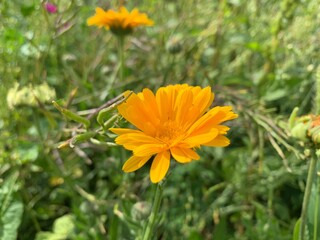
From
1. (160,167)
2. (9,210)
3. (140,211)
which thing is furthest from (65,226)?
(160,167)

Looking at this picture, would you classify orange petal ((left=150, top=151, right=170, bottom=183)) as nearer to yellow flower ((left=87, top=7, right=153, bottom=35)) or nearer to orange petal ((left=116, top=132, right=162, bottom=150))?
orange petal ((left=116, top=132, right=162, bottom=150))

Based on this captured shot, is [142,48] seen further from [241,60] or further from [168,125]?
[168,125]

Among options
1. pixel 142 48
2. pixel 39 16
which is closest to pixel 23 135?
pixel 39 16

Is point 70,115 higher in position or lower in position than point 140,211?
higher

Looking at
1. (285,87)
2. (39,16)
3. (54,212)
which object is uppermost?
(39,16)

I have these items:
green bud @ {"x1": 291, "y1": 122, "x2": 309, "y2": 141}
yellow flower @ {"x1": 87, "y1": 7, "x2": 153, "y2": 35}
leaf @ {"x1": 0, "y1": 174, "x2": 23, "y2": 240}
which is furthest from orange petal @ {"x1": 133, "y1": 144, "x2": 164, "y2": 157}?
yellow flower @ {"x1": 87, "y1": 7, "x2": 153, "y2": 35}

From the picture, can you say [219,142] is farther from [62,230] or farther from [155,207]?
[62,230]
